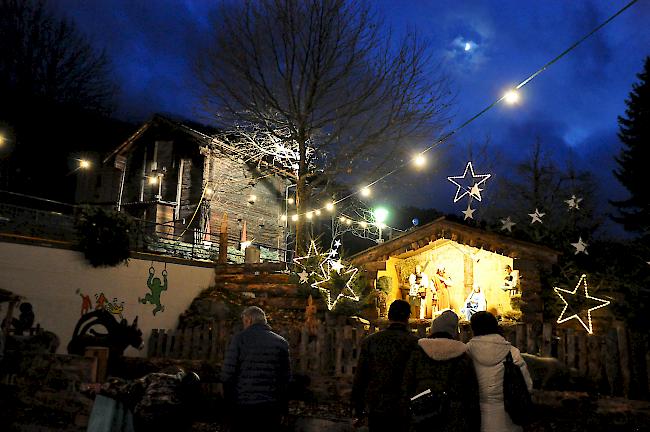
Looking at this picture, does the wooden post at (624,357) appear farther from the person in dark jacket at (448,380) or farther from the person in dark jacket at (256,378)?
the person in dark jacket at (256,378)

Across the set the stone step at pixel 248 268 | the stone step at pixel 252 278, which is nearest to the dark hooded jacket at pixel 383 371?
the stone step at pixel 252 278

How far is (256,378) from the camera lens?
15.1ft

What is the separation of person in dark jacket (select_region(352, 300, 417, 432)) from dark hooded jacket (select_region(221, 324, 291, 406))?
0.81 metres

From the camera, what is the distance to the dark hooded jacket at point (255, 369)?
15.1 ft

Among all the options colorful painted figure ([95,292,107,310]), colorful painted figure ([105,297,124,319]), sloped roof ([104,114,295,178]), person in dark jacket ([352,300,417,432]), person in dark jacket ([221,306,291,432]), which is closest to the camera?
person in dark jacket ([352,300,417,432])

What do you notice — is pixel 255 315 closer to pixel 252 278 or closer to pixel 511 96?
pixel 511 96

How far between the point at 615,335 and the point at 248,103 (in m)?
17.1

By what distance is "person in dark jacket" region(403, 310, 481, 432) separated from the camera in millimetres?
3703

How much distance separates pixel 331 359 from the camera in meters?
8.84

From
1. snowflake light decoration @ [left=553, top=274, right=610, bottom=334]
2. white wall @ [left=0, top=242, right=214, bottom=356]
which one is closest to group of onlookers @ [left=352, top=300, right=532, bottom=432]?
white wall @ [left=0, top=242, right=214, bottom=356]

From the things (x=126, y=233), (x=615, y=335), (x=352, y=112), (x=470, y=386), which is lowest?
(x=470, y=386)

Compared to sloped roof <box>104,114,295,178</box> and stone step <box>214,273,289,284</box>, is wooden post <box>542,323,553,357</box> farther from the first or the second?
sloped roof <box>104,114,295,178</box>

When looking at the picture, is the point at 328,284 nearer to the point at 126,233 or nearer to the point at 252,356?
the point at 126,233

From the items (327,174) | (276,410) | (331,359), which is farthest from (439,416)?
(327,174)
